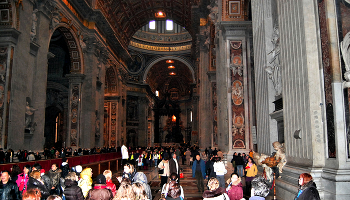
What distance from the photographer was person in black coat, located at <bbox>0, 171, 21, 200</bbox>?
4539 mm

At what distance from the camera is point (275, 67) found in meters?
6.27

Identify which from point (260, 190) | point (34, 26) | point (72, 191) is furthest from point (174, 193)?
point (34, 26)

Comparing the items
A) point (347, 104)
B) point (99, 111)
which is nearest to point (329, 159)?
point (347, 104)

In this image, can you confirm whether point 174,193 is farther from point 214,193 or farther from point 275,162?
point 275,162

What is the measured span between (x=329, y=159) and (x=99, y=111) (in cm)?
2036

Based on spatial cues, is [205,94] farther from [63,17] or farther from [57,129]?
[57,129]

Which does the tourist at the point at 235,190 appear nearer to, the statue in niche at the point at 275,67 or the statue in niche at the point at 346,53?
the statue in niche at the point at 346,53

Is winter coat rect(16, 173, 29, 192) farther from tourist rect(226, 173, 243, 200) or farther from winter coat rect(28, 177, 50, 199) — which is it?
tourist rect(226, 173, 243, 200)

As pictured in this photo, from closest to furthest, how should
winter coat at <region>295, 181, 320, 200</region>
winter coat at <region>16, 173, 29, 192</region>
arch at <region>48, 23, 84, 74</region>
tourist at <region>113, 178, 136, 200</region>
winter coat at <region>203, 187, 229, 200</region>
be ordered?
winter coat at <region>295, 181, 320, 200</region> < tourist at <region>113, 178, 136, 200</region> < winter coat at <region>203, 187, 229, 200</region> < winter coat at <region>16, 173, 29, 192</region> < arch at <region>48, 23, 84, 74</region>

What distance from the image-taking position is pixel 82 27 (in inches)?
782

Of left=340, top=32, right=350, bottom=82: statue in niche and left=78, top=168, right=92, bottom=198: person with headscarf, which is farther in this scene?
left=78, top=168, right=92, bottom=198: person with headscarf

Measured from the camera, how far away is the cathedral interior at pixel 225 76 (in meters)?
4.24

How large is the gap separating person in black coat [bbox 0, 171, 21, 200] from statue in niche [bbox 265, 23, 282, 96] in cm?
506

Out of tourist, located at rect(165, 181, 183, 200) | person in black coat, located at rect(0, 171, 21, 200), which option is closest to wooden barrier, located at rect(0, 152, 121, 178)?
person in black coat, located at rect(0, 171, 21, 200)
